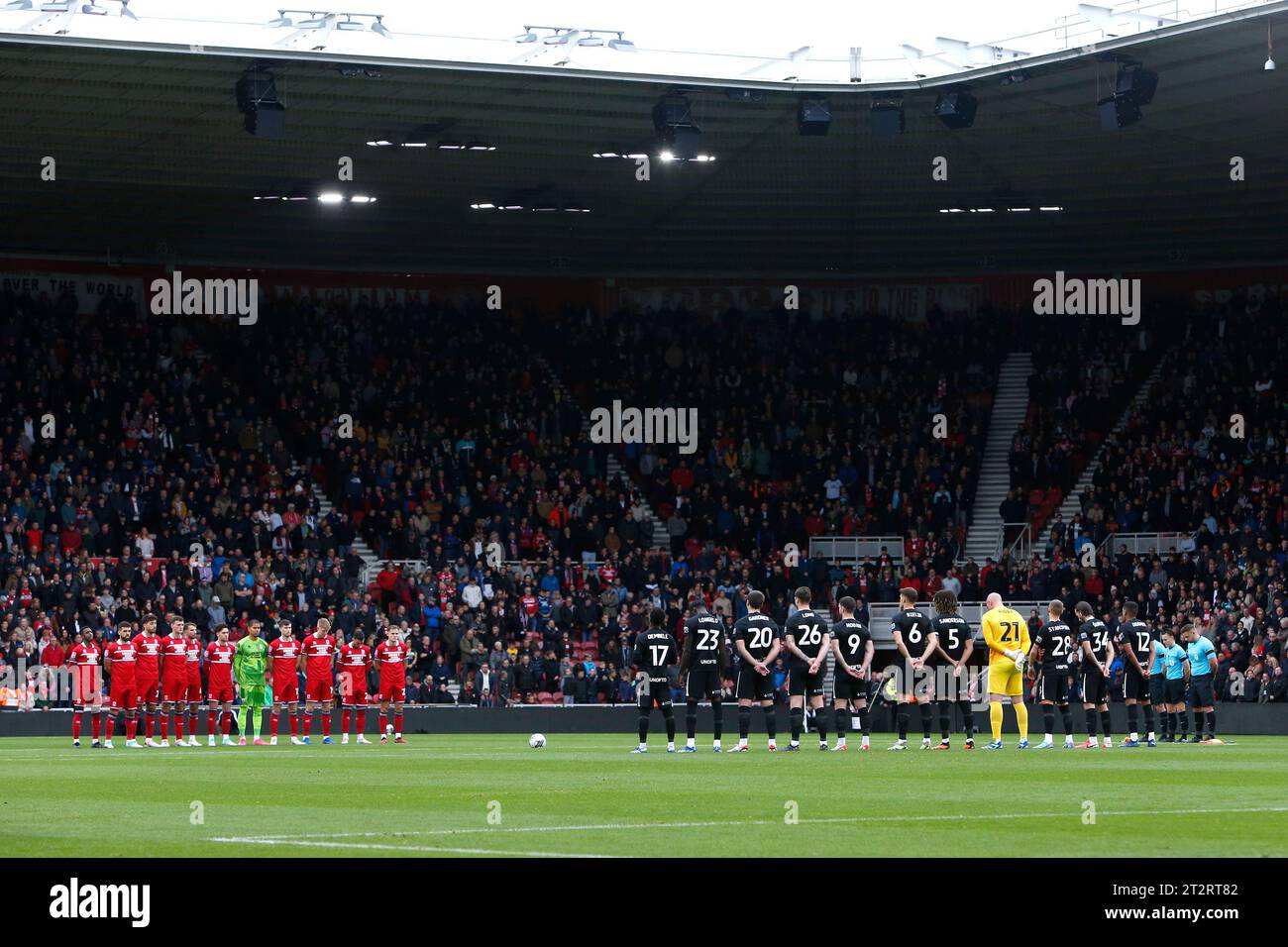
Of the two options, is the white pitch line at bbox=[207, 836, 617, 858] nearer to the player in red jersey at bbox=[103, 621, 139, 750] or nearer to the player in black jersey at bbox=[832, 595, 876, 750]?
the player in black jersey at bbox=[832, 595, 876, 750]

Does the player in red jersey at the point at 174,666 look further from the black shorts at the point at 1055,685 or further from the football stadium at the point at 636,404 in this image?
the black shorts at the point at 1055,685

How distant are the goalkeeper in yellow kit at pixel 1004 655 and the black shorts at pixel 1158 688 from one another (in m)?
4.48

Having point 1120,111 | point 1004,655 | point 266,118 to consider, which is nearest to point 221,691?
point 266,118

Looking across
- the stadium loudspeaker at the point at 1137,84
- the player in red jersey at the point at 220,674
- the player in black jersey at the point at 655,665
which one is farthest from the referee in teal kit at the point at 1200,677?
the player in red jersey at the point at 220,674

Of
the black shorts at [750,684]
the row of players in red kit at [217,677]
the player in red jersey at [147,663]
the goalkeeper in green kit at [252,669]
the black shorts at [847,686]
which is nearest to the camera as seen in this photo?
the black shorts at [750,684]

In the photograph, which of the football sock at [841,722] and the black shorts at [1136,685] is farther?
the black shorts at [1136,685]

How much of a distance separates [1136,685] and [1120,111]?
1078cm

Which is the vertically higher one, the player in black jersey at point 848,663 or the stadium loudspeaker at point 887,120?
the stadium loudspeaker at point 887,120

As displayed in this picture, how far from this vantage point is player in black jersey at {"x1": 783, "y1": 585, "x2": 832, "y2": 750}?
2631cm

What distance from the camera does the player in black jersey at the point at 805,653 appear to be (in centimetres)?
2631

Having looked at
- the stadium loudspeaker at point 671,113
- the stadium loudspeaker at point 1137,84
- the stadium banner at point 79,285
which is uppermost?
the stadium loudspeaker at point 671,113

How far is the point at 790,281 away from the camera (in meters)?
55.0
